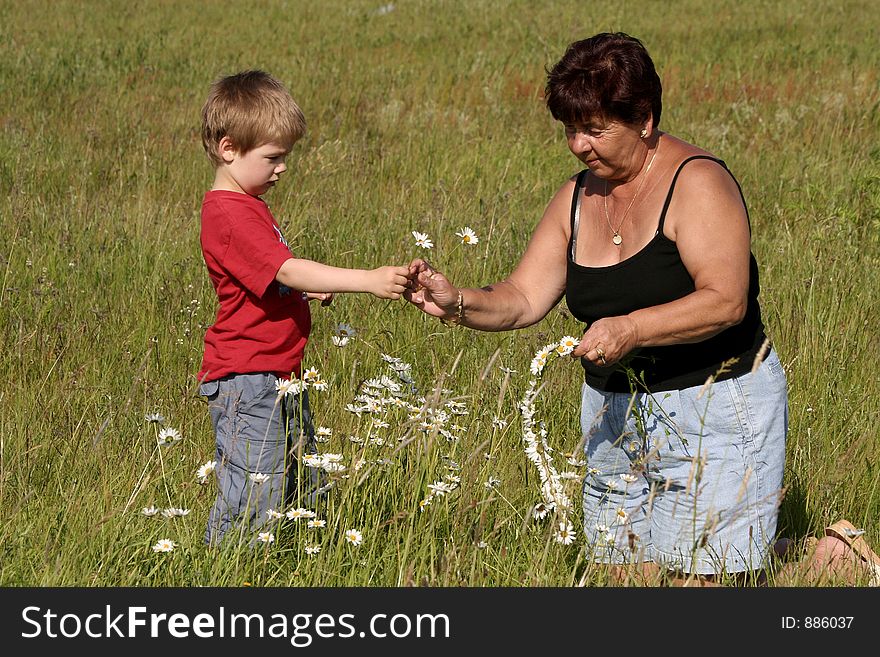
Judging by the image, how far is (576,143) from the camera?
322 cm

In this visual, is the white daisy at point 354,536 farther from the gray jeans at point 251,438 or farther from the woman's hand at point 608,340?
the woman's hand at point 608,340

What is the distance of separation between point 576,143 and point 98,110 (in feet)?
21.8

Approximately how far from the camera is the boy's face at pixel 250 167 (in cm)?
320

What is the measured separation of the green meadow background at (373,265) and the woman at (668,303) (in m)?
0.31

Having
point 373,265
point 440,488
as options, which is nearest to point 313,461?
point 440,488

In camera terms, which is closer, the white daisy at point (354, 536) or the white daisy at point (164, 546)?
the white daisy at point (164, 546)

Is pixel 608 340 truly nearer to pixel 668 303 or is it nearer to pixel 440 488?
pixel 668 303

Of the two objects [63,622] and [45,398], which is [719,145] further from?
[63,622]

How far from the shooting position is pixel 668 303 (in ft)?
9.74

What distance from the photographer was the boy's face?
3.20 m

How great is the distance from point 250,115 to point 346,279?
575 mm

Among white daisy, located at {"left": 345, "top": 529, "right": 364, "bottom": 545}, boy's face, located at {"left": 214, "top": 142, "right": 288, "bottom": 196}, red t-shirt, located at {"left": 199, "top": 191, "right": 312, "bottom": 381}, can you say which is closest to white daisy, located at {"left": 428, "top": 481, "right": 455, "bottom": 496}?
white daisy, located at {"left": 345, "top": 529, "right": 364, "bottom": 545}

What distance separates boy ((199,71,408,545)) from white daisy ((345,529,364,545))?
0.93 feet

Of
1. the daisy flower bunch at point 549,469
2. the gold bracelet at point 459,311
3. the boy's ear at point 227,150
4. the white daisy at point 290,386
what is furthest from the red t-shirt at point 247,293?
the daisy flower bunch at point 549,469
